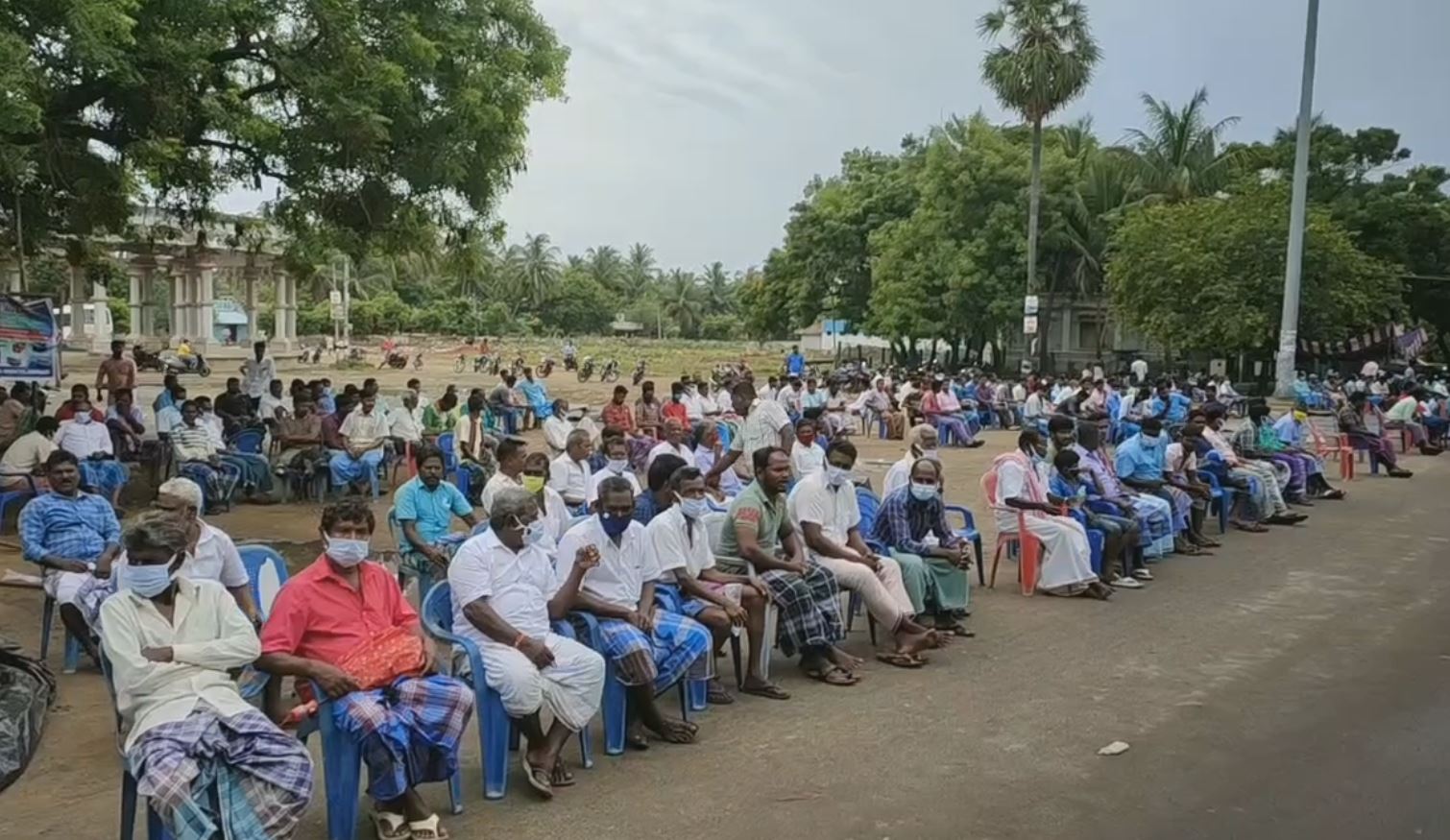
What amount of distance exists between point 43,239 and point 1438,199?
1564 inches

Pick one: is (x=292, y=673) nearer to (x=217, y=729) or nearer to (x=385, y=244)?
(x=217, y=729)

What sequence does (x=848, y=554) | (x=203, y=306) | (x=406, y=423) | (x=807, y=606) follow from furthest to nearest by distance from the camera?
1. (x=203, y=306)
2. (x=406, y=423)
3. (x=848, y=554)
4. (x=807, y=606)

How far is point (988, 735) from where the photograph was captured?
18.7 ft

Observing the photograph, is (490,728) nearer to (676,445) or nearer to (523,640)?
(523,640)

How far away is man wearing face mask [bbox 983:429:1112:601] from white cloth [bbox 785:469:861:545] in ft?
7.00

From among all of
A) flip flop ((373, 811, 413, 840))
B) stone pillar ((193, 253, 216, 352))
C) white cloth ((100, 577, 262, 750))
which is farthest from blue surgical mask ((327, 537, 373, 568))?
stone pillar ((193, 253, 216, 352))

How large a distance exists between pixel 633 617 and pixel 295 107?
9.61m

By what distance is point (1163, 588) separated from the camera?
30.6ft

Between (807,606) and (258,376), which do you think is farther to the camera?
(258,376)

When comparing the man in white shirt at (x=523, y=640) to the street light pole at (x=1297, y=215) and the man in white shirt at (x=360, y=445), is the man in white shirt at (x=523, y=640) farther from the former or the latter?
the street light pole at (x=1297, y=215)

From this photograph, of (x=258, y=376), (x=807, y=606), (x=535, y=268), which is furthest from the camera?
(x=535, y=268)

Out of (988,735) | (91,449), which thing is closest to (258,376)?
(91,449)

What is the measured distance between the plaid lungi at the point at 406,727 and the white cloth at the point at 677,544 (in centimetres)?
166

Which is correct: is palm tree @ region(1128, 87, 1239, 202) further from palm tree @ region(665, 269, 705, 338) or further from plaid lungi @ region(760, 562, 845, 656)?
palm tree @ region(665, 269, 705, 338)
